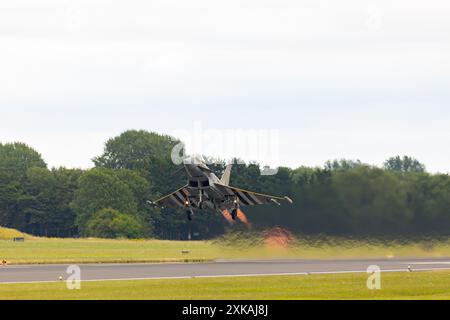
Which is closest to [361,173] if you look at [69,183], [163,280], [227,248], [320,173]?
[320,173]

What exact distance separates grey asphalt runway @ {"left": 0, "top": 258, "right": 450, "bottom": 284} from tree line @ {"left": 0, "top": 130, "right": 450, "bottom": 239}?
411 cm

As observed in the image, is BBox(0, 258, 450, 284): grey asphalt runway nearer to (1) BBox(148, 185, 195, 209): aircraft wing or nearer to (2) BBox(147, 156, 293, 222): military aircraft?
(2) BBox(147, 156, 293, 222): military aircraft

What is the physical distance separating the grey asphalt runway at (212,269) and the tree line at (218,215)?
13.5ft

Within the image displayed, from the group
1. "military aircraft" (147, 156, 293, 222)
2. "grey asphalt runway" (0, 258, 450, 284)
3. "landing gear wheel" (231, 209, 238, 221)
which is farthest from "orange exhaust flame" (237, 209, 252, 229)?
"grey asphalt runway" (0, 258, 450, 284)

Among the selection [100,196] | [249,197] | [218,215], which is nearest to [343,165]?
[249,197]

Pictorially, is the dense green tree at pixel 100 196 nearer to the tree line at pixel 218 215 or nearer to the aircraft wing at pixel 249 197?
the tree line at pixel 218 215

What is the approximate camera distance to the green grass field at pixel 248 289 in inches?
1357

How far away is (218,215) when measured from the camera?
363 feet

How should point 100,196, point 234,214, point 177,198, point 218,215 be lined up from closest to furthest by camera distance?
1. point 234,214
2. point 177,198
3. point 218,215
4. point 100,196

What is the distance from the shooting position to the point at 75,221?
14900 cm

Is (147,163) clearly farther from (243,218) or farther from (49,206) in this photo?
(243,218)

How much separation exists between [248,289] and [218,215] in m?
73.2
